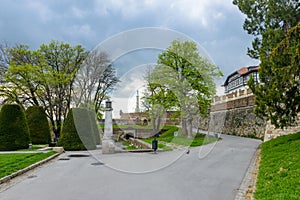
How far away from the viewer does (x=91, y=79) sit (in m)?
24.1

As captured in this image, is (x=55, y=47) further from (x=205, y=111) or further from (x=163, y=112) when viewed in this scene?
(x=205, y=111)

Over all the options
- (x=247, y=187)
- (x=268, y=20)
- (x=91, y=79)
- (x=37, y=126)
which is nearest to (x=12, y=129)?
(x=37, y=126)

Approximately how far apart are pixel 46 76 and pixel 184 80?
13.3 metres

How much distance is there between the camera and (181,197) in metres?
5.42

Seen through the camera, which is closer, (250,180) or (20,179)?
(250,180)

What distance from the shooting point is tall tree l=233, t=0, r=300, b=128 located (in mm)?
9977

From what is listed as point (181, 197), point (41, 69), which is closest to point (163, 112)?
point (41, 69)

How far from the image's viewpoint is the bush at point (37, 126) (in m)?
19.9

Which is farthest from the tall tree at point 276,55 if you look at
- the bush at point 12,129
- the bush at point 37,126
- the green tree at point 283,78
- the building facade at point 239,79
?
the building facade at point 239,79

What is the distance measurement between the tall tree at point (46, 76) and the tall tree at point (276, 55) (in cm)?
1720

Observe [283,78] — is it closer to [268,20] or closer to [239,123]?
[268,20]

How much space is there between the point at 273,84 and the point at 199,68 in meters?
10.9

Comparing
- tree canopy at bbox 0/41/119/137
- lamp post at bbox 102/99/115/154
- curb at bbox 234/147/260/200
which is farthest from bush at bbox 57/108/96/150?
curb at bbox 234/147/260/200

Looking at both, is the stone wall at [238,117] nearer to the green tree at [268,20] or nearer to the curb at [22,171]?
the green tree at [268,20]
